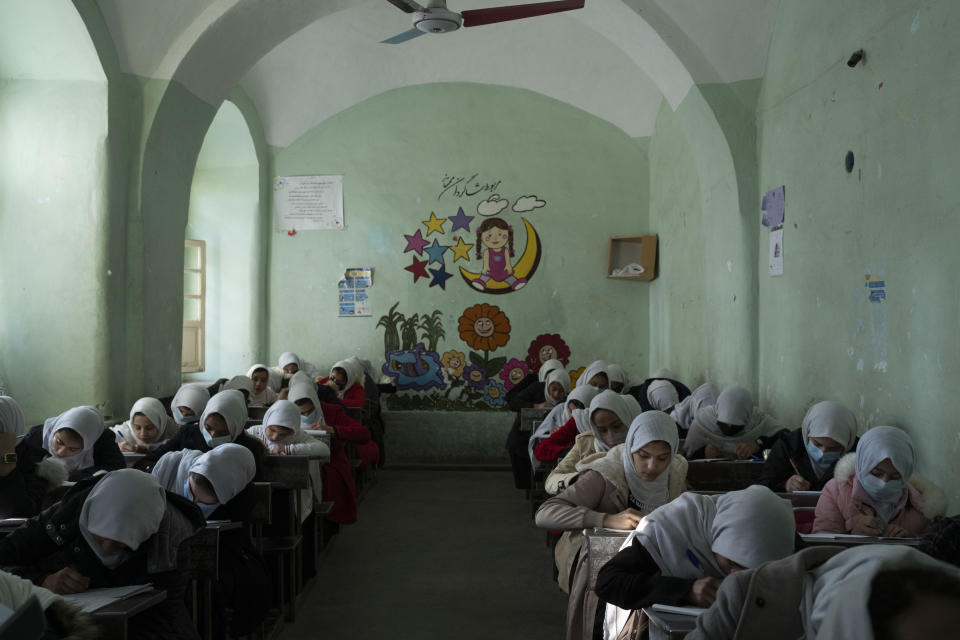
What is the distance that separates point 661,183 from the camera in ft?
29.7

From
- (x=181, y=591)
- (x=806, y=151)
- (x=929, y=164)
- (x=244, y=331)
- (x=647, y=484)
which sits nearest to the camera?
(x=181, y=591)

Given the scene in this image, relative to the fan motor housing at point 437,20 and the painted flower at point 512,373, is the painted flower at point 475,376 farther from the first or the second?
the fan motor housing at point 437,20

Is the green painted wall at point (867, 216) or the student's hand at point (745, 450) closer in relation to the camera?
the green painted wall at point (867, 216)

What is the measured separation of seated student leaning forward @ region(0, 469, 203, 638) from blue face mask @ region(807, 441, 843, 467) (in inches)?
120

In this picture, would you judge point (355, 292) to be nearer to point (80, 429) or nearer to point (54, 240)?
point (54, 240)

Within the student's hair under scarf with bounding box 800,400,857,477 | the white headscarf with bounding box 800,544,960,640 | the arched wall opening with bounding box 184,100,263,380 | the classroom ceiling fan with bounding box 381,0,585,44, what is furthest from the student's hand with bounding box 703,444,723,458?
the arched wall opening with bounding box 184,100,263,380

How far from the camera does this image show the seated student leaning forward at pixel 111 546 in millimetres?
2539

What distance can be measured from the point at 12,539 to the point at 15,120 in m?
4.27

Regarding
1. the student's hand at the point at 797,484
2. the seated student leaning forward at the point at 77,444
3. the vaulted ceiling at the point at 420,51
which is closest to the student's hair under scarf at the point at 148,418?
the seated student leaning forward at the point at 77,444

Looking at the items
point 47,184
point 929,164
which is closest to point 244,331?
point 47,184

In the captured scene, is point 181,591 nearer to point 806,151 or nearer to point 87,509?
point 87,509

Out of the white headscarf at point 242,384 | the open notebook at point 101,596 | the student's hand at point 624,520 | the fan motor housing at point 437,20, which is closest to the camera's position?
the open notebook at point 101,596

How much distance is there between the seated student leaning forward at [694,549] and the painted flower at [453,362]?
23.8ft

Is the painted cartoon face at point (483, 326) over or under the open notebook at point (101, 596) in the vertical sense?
over
